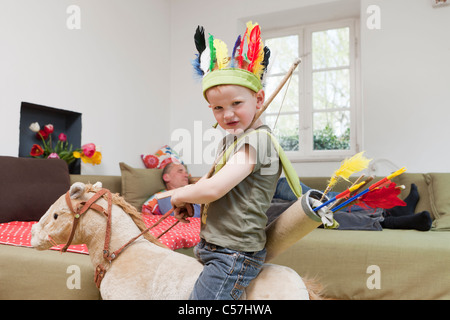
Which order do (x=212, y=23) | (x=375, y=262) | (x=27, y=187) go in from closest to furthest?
(x=375, y=262)
(x=27, y=187)
(x=212, y=23)

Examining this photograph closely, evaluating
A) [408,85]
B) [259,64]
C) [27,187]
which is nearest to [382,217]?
[408,85]

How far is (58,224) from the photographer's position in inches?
36.9

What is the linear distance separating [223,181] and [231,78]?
0.25 meters

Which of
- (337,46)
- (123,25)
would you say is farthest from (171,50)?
(337,46)

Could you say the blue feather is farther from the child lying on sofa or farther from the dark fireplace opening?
the dark fireplace opening

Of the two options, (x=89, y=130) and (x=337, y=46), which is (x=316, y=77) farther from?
(x=89, y=130)

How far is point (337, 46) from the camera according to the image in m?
3.83

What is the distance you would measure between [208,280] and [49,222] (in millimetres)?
454

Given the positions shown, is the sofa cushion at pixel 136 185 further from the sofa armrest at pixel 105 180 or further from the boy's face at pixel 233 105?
the boy's face at pixel 233 105

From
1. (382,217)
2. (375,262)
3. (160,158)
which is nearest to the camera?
(375,262)

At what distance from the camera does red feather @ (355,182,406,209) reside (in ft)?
2.56

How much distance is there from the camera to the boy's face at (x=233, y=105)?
87 cm

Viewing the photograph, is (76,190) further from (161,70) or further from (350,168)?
(161,70)

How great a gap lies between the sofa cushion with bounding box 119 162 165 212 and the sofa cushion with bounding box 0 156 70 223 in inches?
20.9
